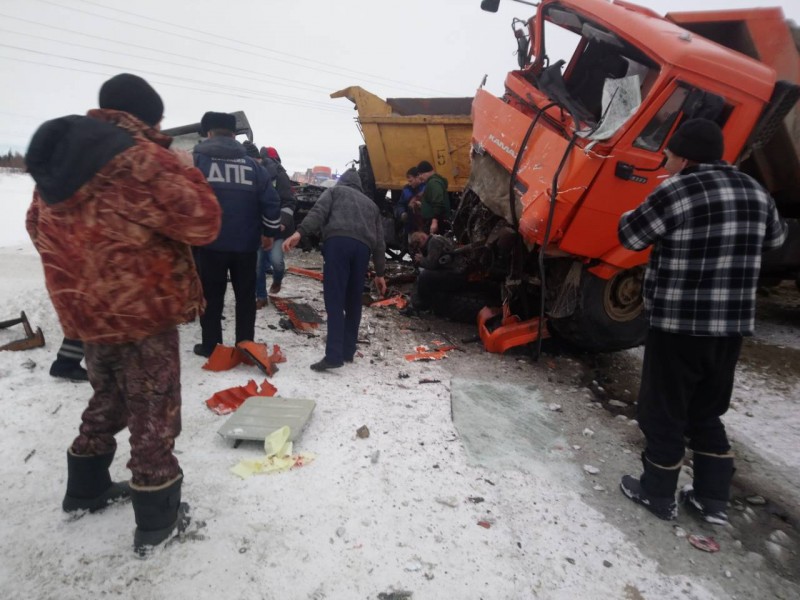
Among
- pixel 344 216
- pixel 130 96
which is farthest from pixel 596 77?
pixel 130 96

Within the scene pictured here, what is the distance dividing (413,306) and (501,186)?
1964 millimetres

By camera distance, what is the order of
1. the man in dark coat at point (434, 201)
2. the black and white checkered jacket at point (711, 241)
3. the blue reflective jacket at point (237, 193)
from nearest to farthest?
1. the black and white checkered jacket at point (711, 241)
2. the blue reflective jacket at point (237, 193)
3. the man in dark coat at point (434, 201)

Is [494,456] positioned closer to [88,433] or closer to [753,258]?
[753,258]

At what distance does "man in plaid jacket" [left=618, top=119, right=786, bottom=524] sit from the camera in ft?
7.38

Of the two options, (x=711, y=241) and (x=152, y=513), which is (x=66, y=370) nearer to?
(x=152, y=513)

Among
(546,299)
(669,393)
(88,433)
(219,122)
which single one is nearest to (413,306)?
(546,299)

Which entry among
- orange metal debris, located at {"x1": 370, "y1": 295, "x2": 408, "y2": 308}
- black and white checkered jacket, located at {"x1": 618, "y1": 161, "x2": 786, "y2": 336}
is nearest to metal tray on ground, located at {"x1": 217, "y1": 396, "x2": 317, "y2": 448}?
black and white checkered jacket, located at {"x1": 618, "y1": 161, "x2": 786, "y2": 336}

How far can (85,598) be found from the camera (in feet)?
5.66

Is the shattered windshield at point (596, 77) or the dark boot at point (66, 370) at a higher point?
the shattered windshield at point (596, 77)

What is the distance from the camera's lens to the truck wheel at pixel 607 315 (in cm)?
402

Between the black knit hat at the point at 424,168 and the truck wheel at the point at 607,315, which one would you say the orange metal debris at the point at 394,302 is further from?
the truck wheel at the point at 607,315

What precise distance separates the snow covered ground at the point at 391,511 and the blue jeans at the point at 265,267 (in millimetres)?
1871

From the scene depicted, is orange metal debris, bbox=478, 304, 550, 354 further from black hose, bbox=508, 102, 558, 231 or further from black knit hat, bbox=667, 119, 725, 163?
black knit hat, bbox=667, 119, 725, 163

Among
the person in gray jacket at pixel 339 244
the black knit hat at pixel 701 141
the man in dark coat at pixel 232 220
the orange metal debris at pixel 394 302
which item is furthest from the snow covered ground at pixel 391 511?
the orange metal debris at pixel 394 302
